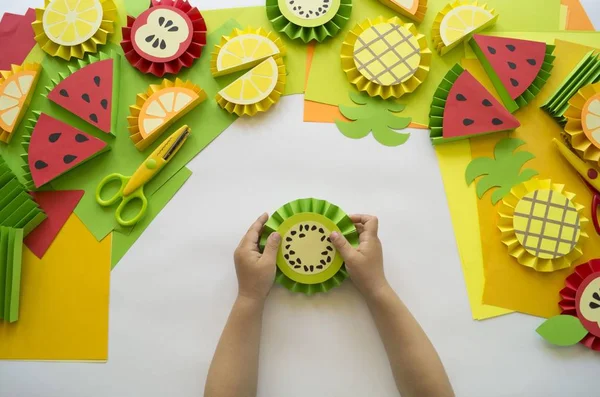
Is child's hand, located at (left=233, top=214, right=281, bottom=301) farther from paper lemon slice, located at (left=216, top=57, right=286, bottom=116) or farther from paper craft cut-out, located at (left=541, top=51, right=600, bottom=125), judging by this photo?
paper craft cut-out, located at (left=541, top=51, right=600, bottom=125)

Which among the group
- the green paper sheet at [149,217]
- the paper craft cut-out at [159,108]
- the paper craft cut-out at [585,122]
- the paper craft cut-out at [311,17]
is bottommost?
the green paper sheet at [149,217]

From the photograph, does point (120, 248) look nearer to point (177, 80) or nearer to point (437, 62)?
point (177, 80)

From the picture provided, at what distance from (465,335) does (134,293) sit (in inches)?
26.8

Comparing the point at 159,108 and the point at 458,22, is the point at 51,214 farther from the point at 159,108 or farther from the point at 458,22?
the point at 458,22

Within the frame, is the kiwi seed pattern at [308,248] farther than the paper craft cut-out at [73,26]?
No

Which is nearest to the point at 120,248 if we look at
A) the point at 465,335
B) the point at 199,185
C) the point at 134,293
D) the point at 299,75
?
the point at 134,293

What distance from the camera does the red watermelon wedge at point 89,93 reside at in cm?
105

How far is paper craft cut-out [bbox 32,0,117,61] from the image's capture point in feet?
3.58

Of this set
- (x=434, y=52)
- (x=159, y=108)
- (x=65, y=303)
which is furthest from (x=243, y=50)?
(x=65, y=303)

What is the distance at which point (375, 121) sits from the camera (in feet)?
3.45

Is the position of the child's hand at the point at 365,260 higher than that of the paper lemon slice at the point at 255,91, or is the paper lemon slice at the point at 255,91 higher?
the paper lemon slice at the point at 255,91

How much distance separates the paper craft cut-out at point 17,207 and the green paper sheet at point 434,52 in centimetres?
64

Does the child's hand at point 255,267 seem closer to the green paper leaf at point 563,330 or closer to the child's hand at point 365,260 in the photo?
the child's hand at point 365,260

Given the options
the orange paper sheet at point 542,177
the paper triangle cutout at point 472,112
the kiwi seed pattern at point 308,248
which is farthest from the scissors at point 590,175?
the kiwi seed pattern at point 308,248
